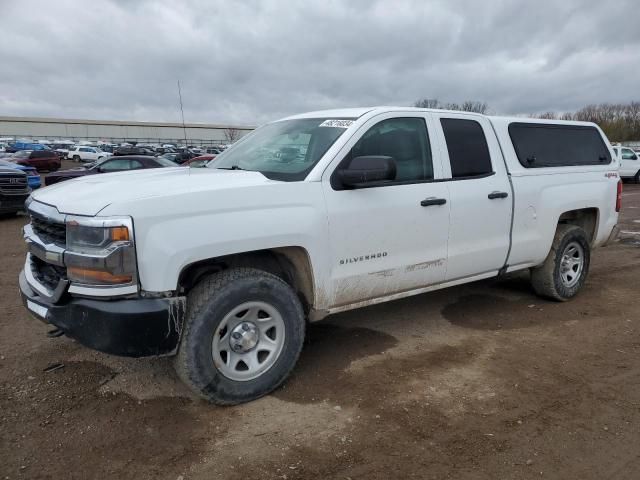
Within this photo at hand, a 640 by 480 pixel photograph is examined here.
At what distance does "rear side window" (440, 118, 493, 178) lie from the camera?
4348mm

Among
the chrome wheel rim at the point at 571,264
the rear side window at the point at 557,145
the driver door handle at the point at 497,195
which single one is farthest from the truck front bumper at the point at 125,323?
the chrome wheel rim at the point at 571,264

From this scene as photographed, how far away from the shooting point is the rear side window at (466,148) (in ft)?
14.3

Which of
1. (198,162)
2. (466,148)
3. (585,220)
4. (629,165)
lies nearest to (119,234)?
(466,148)

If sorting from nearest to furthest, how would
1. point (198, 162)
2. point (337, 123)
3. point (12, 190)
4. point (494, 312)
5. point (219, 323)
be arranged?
point (219, 323) → point (337, 123) → point (494, 312) → point (12, 190) → point (198, 162)

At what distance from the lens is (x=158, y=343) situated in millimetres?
2953

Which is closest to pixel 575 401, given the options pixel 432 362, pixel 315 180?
pixel 432 362

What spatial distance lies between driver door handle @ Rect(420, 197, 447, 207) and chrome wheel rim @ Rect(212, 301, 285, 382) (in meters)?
1.48

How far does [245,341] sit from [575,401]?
Result: 2.24m

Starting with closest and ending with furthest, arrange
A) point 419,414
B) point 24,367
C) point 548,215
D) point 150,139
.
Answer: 1. point 419,414
2. point 24,367
3. point 548,215
4. point 150,139

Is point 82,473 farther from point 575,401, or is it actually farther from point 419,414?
point 575,401

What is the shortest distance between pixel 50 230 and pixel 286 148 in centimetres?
179

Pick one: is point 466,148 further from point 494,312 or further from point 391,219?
point 494,312

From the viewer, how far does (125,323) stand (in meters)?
2.83

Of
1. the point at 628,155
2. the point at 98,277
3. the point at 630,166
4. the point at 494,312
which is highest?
the point at 98,277
